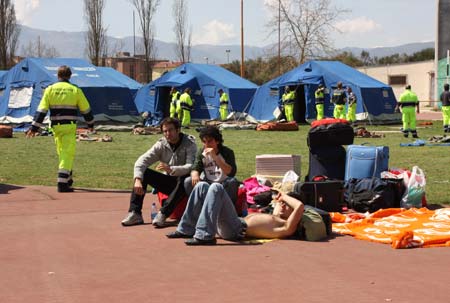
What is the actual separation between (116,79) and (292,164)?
2768 centimetres

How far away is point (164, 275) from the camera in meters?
6.46

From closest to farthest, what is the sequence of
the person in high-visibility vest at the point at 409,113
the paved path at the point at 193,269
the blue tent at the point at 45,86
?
the paved path at the point at 193,269, the person in high-visibility vest at the point at 409,113, the blue tent at the point at 45,86

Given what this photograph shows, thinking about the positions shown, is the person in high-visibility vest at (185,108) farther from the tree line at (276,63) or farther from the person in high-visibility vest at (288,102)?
the tree line at (276,63)

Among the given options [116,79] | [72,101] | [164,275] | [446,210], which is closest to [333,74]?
[116,79]

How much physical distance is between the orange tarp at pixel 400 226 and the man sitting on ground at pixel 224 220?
0.78m

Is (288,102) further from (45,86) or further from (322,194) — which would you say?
(322,194)

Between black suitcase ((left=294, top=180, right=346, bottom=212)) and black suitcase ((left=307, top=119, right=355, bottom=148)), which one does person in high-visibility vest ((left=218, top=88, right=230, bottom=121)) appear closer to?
black suitcase ((left=307, top=119, right=355, bottom=148))

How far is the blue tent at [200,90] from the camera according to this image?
3862 centimetres

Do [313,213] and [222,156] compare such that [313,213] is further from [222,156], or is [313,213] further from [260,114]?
[260,114]

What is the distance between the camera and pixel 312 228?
8016 millimetres

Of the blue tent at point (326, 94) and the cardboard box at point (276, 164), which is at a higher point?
the blue tent at point (326, 94)

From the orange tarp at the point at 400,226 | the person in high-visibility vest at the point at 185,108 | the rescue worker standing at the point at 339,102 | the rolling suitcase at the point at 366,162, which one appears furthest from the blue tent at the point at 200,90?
the orange tarp at the point at 400,226

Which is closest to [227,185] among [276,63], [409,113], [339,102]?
[409,113]

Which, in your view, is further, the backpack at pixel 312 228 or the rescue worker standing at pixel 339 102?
the rescue worker standing at pixel 339 102
